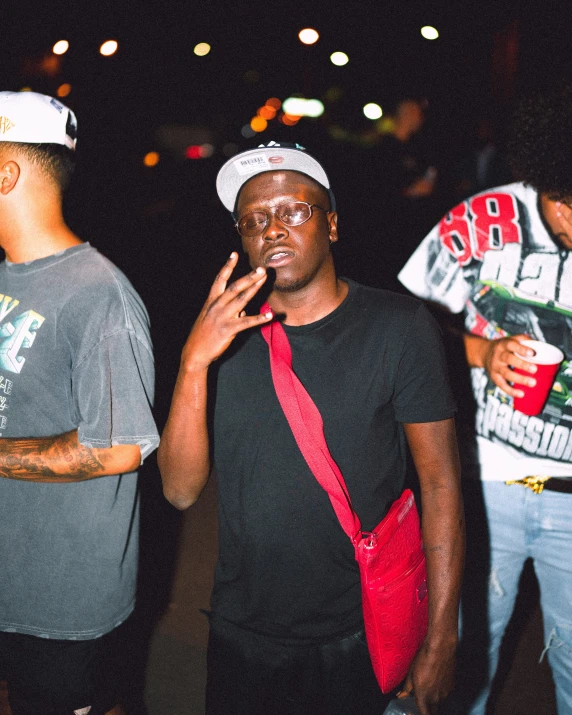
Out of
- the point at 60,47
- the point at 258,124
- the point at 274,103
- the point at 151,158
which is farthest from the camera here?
the point at 258,124

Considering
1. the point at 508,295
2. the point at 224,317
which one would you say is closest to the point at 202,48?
the point at 508,295

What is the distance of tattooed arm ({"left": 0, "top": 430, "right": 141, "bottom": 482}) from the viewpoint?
1.90 m

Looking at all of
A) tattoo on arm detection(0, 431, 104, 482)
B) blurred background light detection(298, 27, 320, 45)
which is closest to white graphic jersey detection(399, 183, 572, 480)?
tattoo on arm detection(0, 431, 104, 482)

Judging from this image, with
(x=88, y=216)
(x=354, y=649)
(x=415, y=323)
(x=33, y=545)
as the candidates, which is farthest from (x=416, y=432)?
(x=88, y=216)

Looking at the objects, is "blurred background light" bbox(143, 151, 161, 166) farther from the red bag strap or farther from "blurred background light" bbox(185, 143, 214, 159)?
the red bag strap

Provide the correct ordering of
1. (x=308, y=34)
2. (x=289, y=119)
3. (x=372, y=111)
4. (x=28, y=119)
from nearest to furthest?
(x=28, y=119) → (x=308, y=34) → (x=372, y=111) → (x=289, y=119)

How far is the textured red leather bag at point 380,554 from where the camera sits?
1.69m

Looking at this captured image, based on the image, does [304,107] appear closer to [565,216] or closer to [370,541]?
[565,216]

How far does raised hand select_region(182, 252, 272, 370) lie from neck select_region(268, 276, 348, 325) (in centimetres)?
36

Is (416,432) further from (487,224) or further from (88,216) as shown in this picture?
(88,216)

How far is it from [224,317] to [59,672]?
5.01 feet

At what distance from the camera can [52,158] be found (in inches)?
86.1

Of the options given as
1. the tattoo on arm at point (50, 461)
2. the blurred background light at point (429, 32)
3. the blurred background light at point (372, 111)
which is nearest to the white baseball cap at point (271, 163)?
the tattoo on arm at point (50, 461)

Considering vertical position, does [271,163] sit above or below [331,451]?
above
